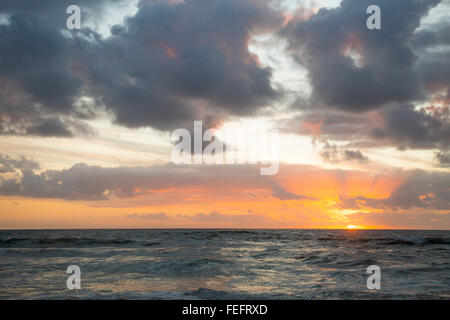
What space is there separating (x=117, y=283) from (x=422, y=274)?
16.0m

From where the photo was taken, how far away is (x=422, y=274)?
17688 mm

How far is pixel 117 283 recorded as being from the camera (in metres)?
14.9
